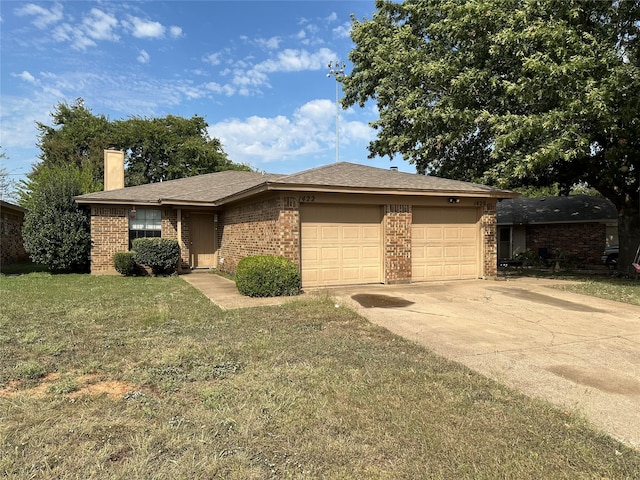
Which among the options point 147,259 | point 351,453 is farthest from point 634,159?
point 147,259

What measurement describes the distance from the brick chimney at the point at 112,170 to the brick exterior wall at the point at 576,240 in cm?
2072

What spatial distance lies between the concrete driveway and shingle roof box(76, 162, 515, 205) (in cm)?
273

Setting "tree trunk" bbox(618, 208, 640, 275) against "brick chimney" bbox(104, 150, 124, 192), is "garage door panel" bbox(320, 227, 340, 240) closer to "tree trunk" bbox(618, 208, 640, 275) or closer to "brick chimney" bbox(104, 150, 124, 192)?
"tree trunk" bbox(618, 208, 640, 275)

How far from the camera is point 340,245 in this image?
1094cm

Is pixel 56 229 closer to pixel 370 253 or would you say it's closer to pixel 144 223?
pixel 144 223

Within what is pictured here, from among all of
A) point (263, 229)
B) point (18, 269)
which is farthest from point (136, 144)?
point (263, 229)

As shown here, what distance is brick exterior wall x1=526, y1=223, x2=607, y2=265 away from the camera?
18.8 metres

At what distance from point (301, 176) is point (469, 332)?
6127 millimetres

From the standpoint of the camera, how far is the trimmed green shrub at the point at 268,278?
9125 millimetres

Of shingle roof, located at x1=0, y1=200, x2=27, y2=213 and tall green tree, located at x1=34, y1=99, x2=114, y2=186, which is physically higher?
tall green tree, located at x1=34, y1=99, x2=114, y2=186

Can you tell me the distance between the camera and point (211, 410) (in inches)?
133

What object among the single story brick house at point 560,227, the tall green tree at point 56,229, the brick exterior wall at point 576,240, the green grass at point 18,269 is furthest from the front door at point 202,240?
the brick exterior wall at point 576,240

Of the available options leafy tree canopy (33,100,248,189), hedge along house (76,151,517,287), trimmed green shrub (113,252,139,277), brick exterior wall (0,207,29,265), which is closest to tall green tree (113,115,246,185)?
leafy tree canopy (33,100,248,189)

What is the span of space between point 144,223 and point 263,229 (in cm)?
654
